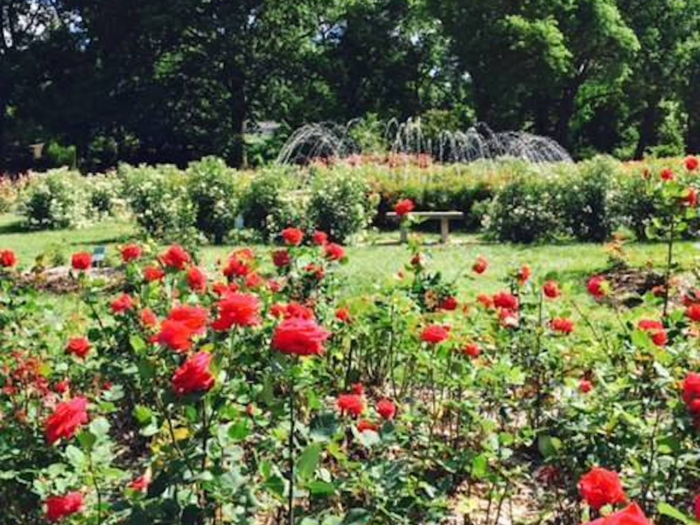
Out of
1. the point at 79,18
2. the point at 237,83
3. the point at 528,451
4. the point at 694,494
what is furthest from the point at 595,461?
the point at 79,18

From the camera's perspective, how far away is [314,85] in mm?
35031

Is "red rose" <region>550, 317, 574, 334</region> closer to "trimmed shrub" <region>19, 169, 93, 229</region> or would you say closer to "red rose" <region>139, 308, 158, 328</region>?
"red rose" <region>139, 308, 158, 328</region>

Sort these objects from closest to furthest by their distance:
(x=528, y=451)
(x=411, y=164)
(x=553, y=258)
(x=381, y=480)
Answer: (x=381, y=480) < (x=528, y=451) < (x=553, y=258) < (x=411, y=164)

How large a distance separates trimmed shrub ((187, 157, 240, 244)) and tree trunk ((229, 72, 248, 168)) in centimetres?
2009

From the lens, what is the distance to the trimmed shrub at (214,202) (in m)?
12.9

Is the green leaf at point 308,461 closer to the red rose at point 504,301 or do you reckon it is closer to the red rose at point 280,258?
the red rose at point 504,301

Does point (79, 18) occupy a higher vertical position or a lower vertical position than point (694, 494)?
higher

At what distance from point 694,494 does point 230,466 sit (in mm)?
1355

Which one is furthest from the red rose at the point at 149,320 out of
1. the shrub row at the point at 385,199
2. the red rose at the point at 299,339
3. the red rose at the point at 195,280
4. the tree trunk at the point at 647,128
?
the tree trunk at the point at 647,128

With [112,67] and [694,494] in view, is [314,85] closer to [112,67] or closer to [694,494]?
[112,67]

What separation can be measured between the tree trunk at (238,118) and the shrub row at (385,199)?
62.8ft

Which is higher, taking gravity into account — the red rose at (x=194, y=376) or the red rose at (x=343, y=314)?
the red rose at (x=194, y=376)

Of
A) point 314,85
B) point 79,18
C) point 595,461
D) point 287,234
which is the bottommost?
point 595,461

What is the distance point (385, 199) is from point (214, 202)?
290cm
